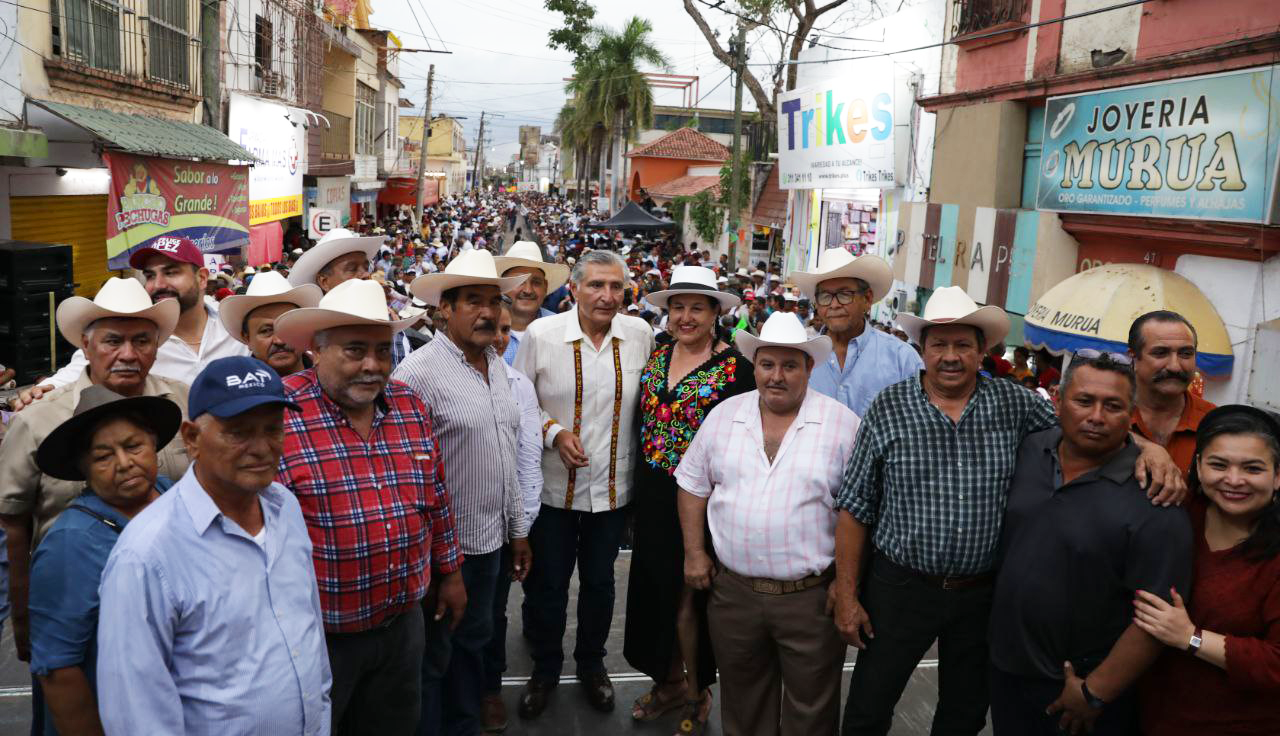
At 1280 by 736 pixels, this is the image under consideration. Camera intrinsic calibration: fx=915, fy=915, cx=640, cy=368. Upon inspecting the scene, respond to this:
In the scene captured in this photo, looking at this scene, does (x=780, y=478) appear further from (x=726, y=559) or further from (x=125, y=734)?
(x=125, y=734)

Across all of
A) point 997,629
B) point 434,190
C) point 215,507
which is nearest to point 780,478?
point 997,629

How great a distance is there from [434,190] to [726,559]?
49.5m

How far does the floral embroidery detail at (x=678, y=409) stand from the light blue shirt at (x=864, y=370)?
622 mm

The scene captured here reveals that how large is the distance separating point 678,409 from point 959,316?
1.27 metres

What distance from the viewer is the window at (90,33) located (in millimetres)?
10258

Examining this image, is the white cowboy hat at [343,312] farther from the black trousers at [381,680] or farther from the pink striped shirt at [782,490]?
the pink striped shirt at [782,490]

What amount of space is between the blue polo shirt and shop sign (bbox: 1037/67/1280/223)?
812cm

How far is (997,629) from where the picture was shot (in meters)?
3.10

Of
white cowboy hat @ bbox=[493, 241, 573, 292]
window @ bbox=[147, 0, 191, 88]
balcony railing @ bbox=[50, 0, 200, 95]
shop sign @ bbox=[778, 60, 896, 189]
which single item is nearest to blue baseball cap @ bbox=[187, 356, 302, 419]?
white cowboy hat @ bbox=[493, 241, 573, 292]

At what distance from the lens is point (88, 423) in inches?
96.8

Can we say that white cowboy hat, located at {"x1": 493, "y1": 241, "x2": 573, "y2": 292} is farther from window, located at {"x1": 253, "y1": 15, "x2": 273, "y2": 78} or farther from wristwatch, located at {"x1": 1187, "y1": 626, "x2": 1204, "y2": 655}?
window, located at {"x1": 253, "y1": 15, "x2": 273, "y2": 78}

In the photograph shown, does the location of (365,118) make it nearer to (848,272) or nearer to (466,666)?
(848,272)

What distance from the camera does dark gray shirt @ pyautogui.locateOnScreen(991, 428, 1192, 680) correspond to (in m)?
2.76

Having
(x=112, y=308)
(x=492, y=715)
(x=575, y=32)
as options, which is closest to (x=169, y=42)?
(x=112, y=308)
